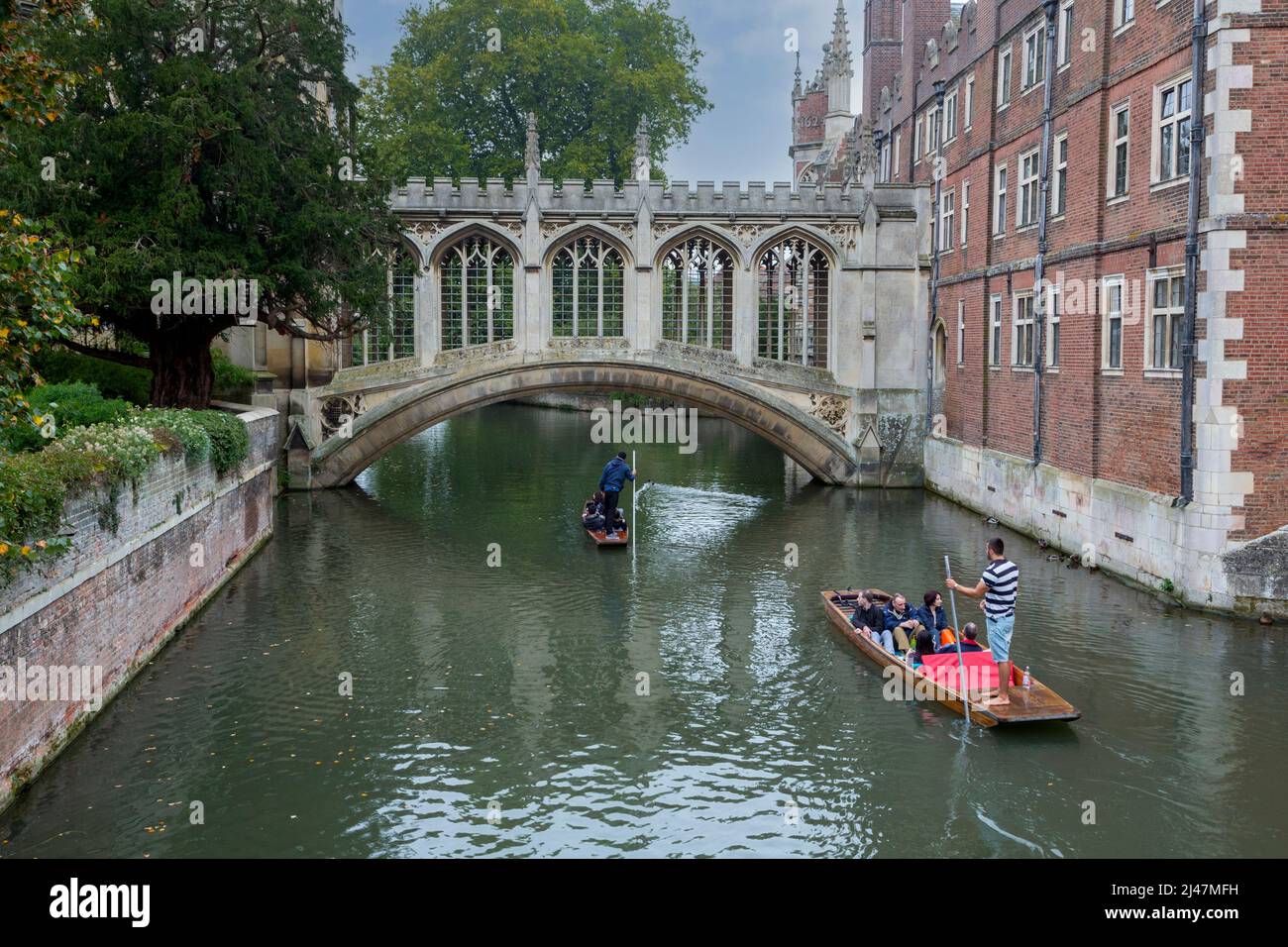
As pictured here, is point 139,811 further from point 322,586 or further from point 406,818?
point 322,586

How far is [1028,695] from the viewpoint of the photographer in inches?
412

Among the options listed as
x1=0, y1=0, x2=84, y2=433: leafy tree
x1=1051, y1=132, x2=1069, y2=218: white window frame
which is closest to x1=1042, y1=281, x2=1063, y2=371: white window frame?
x1=1051, y1=132, x2=1069, y2=218: white window frame

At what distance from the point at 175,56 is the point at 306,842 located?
13.5 meters

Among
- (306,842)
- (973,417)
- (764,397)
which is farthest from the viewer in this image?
(764,397)

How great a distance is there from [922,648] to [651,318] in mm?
15116

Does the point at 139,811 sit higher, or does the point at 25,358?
the point at 25,358

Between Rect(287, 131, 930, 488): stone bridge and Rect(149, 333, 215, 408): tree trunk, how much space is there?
214 inches

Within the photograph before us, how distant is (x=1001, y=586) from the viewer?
10227 mm

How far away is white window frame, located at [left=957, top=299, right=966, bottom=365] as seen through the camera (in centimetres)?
2442

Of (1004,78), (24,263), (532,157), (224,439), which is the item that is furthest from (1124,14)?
(24,263)

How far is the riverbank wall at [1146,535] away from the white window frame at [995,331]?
6.08ft

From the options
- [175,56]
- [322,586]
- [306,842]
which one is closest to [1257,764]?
[306,842]

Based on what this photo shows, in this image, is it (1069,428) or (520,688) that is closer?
(520,688)

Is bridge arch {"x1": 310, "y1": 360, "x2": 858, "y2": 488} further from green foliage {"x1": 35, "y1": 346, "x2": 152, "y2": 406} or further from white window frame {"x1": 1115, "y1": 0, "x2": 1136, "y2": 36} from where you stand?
white window frame {"x1": 1115, "y1": 0, "x2": 1136, "y2": 36}
